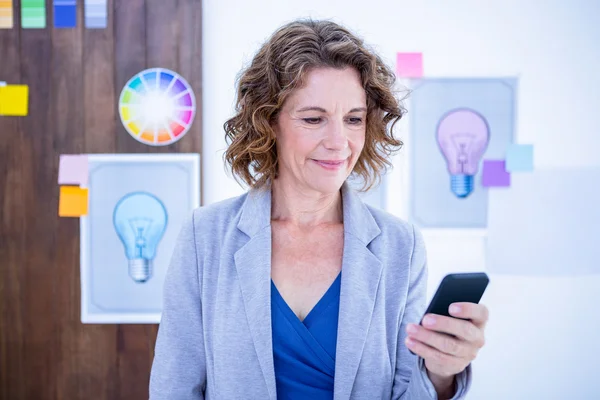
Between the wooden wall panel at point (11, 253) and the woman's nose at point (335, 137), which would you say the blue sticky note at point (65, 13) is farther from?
the woman's nose at point (335, 137)

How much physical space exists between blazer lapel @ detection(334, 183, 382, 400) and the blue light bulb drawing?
39.1 inches

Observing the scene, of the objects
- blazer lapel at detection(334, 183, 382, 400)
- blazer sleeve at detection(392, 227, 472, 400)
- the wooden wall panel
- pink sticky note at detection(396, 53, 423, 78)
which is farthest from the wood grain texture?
blazer sleeve at detection(392, 227, 472, 400)

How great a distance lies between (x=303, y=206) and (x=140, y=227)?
978mm

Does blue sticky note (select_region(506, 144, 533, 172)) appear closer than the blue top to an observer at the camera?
No

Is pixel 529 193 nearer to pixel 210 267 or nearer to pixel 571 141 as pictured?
pixel 571 141

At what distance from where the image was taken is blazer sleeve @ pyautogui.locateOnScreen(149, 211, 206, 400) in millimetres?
1082

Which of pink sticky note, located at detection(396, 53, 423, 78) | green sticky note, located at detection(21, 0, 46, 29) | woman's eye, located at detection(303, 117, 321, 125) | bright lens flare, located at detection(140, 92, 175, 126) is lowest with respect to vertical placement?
woman's eye, located at detection(303, 117, 321, 125)

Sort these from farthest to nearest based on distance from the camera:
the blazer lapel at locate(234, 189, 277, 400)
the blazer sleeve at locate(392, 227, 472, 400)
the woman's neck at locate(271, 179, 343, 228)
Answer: the woman's neck at locate(271, 179, 343, 228), the blazer lapel at locate(234, 189, 277, 400), the blazer sleeve at locate(392, 227, 472, 400)

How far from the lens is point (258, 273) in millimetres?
1092

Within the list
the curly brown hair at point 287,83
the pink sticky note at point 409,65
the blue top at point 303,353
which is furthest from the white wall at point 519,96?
the blue top at point 303,353

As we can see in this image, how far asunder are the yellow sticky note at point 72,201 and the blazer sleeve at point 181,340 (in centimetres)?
100

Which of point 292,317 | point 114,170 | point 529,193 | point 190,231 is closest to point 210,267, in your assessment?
point 190,231

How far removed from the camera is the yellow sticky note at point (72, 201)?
1.97 m

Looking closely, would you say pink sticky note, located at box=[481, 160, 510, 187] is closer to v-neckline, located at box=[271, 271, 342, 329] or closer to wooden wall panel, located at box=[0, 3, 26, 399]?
v-neckline, located at box=[271, 271, 342, 329]
